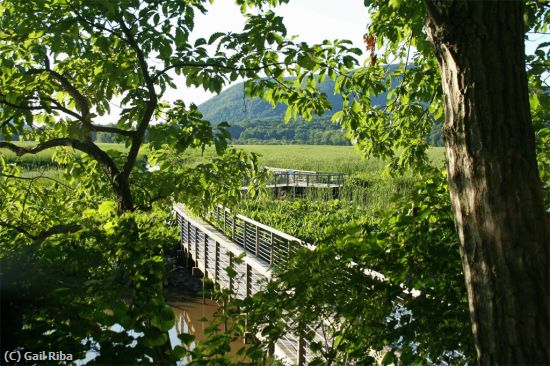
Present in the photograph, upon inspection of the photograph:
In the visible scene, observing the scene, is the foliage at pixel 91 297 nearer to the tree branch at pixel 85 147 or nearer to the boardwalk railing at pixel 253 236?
the tree branch at pixel 85 147

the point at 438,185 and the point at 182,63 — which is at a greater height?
the point at 182,63

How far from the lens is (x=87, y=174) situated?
4.42 m

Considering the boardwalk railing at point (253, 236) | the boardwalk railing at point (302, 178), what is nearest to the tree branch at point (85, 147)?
the boardwalk railing at point (253, 236)

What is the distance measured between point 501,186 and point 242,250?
426 inches

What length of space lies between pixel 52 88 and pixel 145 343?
2.78m

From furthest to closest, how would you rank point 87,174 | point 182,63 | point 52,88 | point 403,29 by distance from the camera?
1. point 403,29
2. point 87,174
3. point 52,88
4. point 182,63

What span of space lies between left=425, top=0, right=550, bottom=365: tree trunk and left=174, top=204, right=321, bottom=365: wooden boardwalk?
480cm

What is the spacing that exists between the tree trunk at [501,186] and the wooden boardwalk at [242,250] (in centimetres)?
480

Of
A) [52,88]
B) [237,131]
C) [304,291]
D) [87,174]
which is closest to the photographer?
[304,291]

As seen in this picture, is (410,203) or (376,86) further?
(376,86)

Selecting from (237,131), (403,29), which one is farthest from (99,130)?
(237,131)

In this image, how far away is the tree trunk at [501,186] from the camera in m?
1.64

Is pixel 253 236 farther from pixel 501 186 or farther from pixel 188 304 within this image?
pixel 501 186

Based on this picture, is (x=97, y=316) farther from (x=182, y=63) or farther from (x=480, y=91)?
(x=182, y=63)
